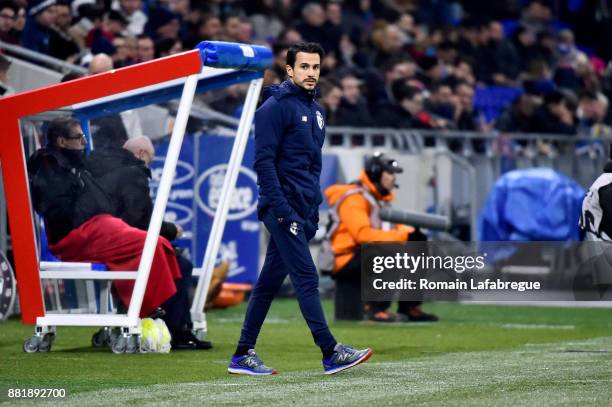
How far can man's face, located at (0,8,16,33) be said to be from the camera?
1590cm

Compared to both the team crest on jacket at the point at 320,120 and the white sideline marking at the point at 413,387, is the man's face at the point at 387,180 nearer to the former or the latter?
the white sideline marking at the point at 413,387

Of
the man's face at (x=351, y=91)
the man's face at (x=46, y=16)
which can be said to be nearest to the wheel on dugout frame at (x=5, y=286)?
the man's face at (x=46, y=16)

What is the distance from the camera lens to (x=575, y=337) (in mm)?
12977

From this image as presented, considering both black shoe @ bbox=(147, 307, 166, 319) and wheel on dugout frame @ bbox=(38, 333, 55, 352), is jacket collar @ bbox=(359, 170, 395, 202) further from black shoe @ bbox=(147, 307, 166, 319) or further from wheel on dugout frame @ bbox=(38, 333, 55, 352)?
wheel on dugout frame @ bbox=(38, 333, 55, 352)

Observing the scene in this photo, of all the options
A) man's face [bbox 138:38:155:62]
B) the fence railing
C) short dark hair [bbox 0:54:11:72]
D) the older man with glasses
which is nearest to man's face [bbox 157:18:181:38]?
man's face [bbox 138:38:155:62]

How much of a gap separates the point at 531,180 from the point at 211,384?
11235mm

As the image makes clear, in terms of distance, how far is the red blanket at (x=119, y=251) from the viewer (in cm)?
1129

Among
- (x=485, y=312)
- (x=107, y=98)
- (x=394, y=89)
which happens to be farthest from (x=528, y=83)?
(x=107, y=98)

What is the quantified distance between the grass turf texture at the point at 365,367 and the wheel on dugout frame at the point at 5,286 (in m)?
0.20

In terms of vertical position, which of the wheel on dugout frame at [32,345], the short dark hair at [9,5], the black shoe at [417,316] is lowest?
the black shoe at [417,316]

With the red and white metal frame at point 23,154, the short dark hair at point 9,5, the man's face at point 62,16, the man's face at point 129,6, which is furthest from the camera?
the man's face at point 129,6

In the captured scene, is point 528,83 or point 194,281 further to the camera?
point 528,83

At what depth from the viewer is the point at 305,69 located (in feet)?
30.6

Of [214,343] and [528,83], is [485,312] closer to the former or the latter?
[214,343]
